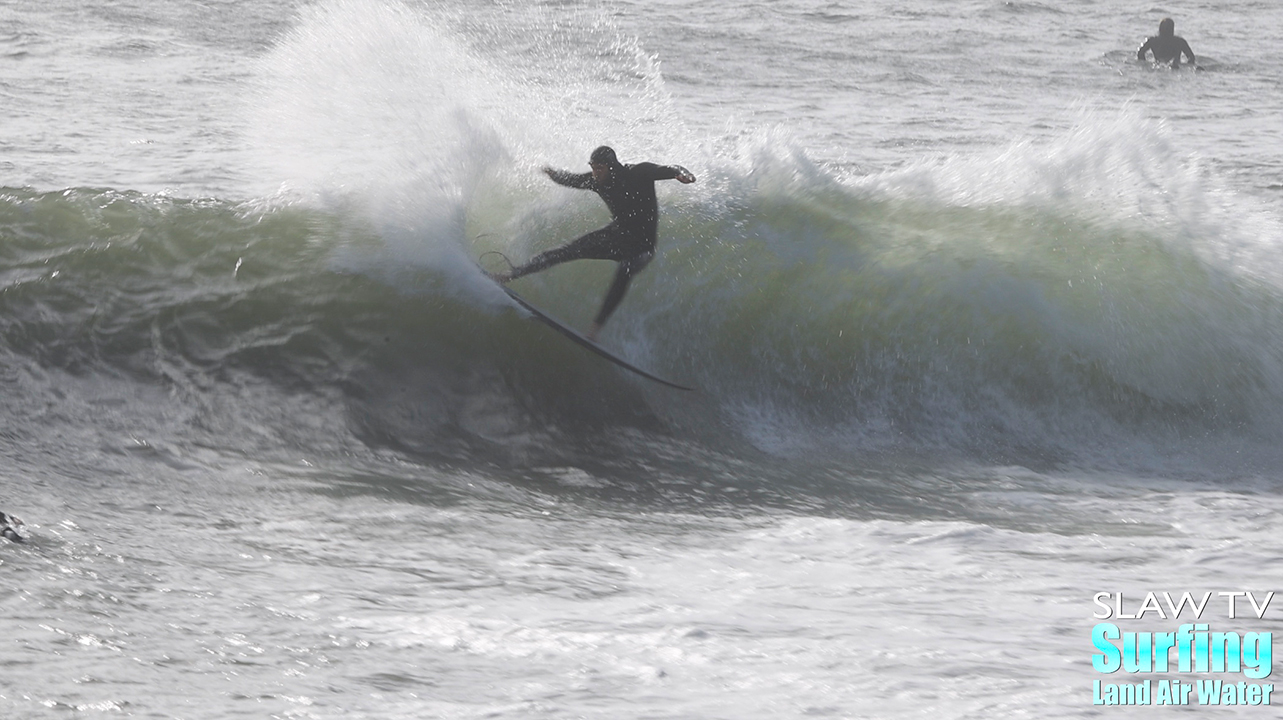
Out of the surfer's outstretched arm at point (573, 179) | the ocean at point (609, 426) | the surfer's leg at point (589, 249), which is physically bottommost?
the ocean at point (609, 426)

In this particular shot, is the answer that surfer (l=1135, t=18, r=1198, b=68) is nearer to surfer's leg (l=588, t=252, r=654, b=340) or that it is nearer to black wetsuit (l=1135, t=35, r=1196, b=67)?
black wetsuit (l=1135, t=35, r=1196, b=67)

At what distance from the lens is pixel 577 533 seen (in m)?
5.89

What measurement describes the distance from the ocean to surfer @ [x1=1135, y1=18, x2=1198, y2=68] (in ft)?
29.4

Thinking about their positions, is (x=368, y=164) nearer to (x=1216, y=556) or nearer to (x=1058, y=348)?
(x=1058, y=348)

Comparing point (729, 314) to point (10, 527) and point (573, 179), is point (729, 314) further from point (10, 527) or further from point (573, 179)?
point (10, 527)

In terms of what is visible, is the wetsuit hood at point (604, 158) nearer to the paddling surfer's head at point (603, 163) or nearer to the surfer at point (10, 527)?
the paddling surfer's head at point (603, 163)

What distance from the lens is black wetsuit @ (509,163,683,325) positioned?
767 centimetres

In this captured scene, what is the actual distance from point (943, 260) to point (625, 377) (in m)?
2.62

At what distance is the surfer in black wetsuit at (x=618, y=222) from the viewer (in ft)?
25.0

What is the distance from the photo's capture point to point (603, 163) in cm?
755

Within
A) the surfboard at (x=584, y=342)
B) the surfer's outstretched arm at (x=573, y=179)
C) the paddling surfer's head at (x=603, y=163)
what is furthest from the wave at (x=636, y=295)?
the paddling surfer's head at (x=603, y=163)

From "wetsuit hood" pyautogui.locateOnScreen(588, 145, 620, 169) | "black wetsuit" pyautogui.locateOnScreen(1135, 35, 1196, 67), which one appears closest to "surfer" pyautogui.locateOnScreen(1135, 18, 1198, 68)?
"black wetsuit" pyautogui.locateOnScreen(1135, 35, 1196, 67)

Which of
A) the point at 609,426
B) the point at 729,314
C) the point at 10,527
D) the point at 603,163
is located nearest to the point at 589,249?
the point at 603,163

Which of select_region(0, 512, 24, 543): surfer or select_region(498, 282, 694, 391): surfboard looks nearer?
select_region(0, 512, 24, 543): surfer
